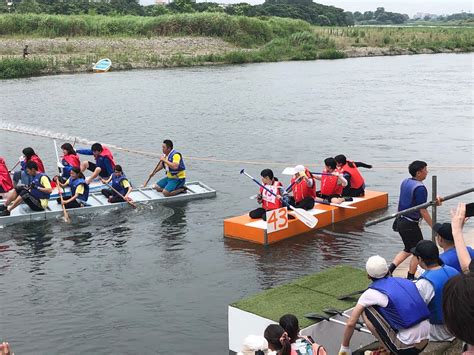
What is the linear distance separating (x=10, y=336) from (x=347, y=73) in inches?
1487

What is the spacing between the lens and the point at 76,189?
46.4 feet

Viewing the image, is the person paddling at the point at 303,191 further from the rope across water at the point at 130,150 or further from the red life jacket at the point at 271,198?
the rope across water at the point at 130,150

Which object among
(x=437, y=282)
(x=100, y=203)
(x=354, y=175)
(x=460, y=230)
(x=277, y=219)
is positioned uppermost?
(x=460, y=230)

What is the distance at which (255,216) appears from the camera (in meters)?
12.9

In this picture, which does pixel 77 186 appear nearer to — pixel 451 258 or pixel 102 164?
pixel 102 164

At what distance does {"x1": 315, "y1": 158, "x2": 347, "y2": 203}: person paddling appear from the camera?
44.5ft

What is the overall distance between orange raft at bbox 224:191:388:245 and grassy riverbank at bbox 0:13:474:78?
32.9m

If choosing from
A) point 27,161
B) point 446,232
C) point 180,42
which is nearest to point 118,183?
point 27,161

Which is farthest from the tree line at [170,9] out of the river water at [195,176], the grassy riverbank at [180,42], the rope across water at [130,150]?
the rope across water at [130,150]

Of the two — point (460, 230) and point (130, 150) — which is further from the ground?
point (460, 230)

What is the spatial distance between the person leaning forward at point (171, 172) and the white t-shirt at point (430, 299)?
9.07 meters

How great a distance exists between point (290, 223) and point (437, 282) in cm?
631

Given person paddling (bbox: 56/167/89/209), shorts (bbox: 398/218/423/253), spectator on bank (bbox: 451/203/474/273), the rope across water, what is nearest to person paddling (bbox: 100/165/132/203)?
person paddling (bbox: 56/167/89/209)

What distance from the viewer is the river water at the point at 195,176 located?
9.70m
